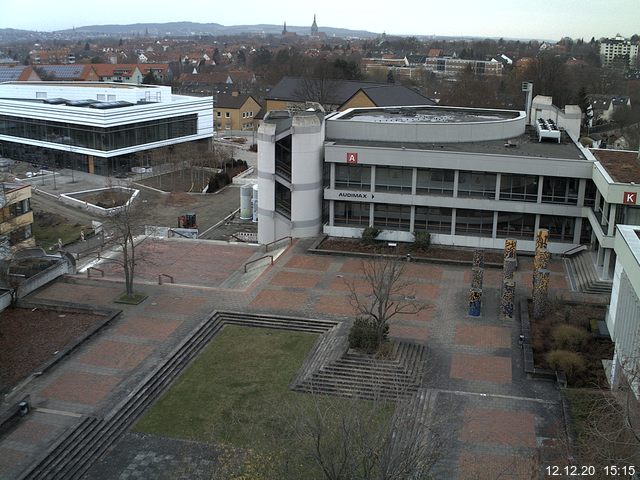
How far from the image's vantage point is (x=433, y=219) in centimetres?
4025

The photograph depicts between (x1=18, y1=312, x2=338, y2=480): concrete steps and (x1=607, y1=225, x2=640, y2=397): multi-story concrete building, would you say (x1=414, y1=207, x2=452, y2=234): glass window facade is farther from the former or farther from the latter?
(x1=607, y1=225, x2=640, y2=397): multi-story concrete building

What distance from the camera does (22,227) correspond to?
42.4 metres

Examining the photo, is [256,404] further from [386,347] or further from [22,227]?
[22,227]

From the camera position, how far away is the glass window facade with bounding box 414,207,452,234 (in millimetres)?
40031

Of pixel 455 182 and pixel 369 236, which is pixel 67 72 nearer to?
pixel 369 236

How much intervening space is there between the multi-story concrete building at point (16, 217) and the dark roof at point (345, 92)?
46158 mm

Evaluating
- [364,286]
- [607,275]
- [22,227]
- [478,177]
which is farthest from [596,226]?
[22,227]

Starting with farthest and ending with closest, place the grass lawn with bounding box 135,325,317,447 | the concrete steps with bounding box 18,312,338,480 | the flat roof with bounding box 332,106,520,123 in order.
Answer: the flat roof with bounding box 332,106,520,123, the grass lawn with bounding box 135,325,317,447, the concrete steps with bounding box 18,312,338,480

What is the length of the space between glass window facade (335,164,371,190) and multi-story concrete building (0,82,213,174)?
3314cm

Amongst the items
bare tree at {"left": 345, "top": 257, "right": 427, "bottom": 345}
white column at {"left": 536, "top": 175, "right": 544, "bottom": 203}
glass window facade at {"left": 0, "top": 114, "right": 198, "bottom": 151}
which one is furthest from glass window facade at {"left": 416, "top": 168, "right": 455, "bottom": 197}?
glass window facade at {"left": 0, "top": 114, "right": 198, "bottom": 151}

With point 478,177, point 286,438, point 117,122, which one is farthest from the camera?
point 117,122

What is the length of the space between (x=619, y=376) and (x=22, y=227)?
3332 cm

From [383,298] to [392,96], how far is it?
59228 mm

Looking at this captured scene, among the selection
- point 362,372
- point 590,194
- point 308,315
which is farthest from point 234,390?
point 590,194
